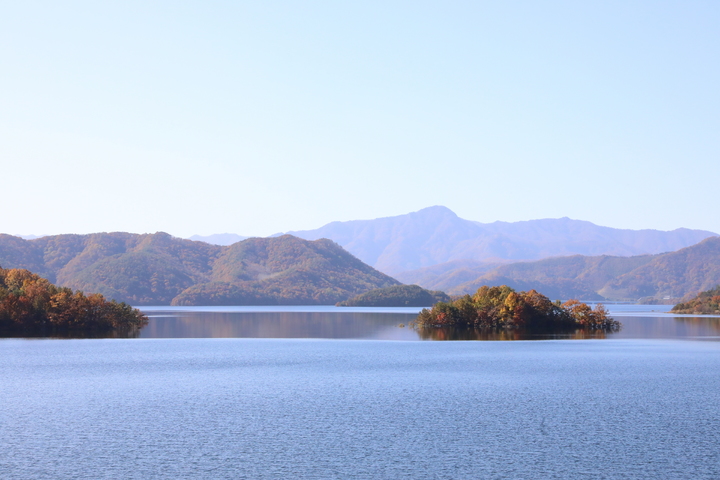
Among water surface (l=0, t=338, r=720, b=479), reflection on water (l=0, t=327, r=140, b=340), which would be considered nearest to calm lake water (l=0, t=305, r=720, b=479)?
water surface (l=0, t=338, r=720, b=479)

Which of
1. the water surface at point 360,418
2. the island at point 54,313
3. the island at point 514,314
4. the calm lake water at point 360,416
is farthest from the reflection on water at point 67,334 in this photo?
the island at point 514,314

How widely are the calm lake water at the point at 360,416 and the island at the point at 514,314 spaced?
46698mm

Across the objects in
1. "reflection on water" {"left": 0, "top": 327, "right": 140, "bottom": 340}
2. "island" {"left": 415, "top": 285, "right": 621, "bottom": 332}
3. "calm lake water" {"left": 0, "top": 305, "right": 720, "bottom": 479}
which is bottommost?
"calm lake water" {"left": 0, "top": 305, "right": 720, "bottom": 479}

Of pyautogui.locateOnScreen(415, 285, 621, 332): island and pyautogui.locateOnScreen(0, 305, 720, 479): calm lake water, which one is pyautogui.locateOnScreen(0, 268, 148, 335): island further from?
pyautogui.locateOnScreen(415, 285, 621, 332): island

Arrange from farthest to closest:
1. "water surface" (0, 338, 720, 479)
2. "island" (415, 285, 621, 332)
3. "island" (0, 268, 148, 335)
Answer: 1. "island" (415, 285, 621, 332)
2. "island" (0, 268, 148, 335)
3. "water surface" (0, 338, 720, 479)

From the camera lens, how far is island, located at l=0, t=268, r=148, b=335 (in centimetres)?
9719

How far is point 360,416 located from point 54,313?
7923cm

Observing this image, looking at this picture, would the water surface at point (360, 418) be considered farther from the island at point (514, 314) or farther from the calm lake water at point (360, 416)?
the island at point (514, 314)

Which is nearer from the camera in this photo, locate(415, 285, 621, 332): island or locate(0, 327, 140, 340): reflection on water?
locate(0, 327, 140, 340): reflection on water

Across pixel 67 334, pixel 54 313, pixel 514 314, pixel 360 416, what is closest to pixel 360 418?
pixel 360 416

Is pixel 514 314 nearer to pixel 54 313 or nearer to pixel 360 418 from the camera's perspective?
pixel 54 313

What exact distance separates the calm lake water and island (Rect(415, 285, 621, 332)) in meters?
46.7

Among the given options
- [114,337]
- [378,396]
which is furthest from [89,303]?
[378,396]

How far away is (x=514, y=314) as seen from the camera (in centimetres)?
11006
